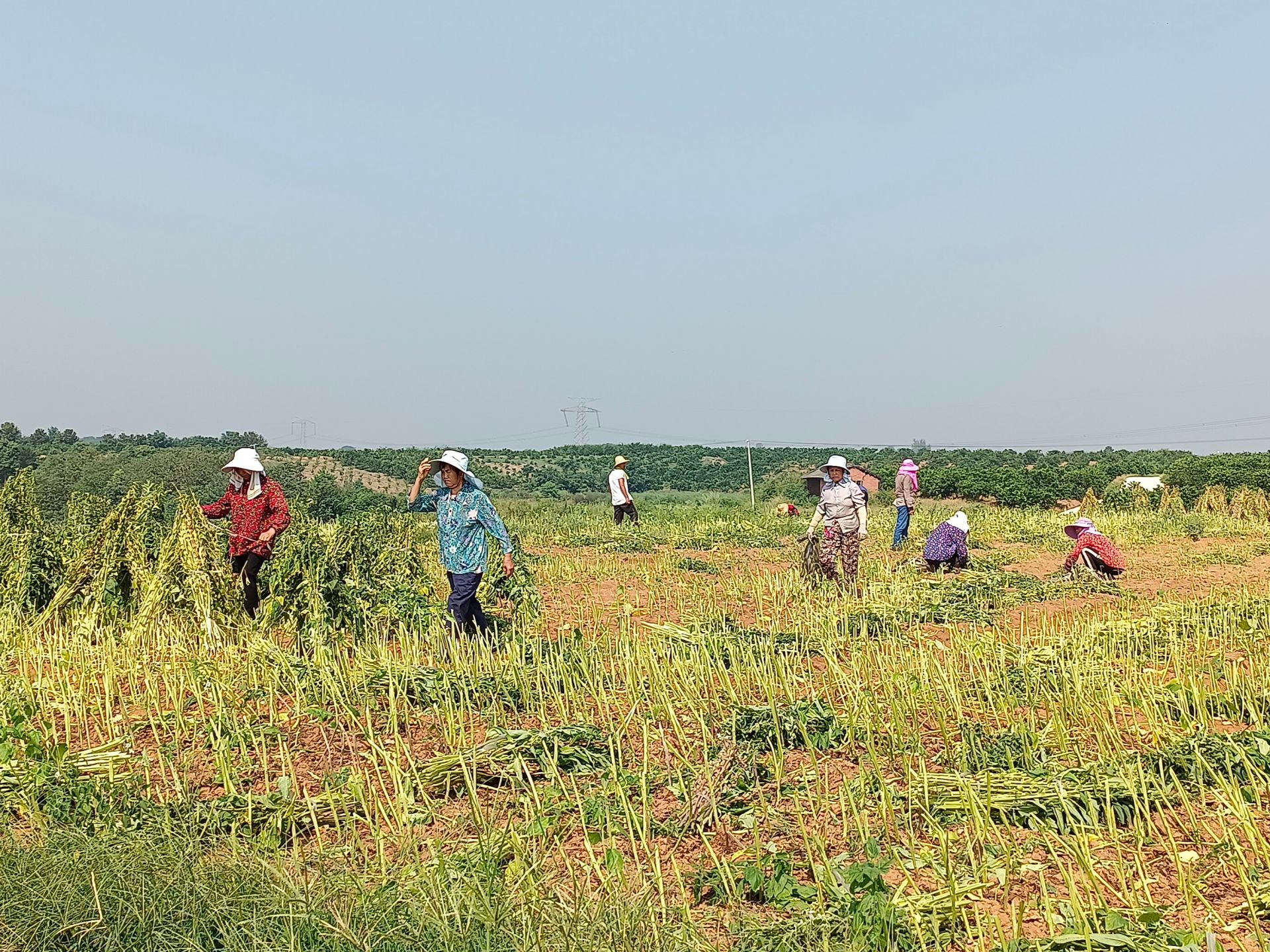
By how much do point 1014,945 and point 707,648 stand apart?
3.72 m

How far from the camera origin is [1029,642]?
705 centimetres

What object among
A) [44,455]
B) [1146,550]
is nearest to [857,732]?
[1146,550]

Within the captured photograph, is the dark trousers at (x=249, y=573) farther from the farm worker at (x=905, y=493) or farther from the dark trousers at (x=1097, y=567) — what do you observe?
the farm worker at (x=905, y=493)

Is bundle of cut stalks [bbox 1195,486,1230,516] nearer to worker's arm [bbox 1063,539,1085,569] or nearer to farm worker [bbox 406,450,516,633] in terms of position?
worker's arm [bbox 1063,539,1085,569]

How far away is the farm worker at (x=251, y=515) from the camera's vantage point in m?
7.85

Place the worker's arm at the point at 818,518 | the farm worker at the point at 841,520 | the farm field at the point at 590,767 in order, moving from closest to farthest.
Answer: the farm field at the point at 590,767
the farm worker at the point at 841,520
the worker's arm at the point at 818,518

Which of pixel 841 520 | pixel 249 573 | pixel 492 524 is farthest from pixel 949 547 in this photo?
pixel 249 573

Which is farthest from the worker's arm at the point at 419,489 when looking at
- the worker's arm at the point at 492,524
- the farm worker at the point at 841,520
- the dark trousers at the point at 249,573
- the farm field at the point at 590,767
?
the farm worker at the point at 841,520

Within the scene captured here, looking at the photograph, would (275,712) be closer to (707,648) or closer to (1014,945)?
(707,648)

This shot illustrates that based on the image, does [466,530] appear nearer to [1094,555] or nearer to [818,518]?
[818,518]

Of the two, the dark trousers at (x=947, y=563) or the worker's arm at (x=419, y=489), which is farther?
the dark trousers at (x=947, y=563)

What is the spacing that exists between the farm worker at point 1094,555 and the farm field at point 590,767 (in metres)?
2.16

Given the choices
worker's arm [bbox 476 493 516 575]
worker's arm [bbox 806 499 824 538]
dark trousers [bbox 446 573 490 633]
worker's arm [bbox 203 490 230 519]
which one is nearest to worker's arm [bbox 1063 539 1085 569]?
worker's arm [bbox 806 499 824 538]

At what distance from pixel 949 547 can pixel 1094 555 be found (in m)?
1.56
